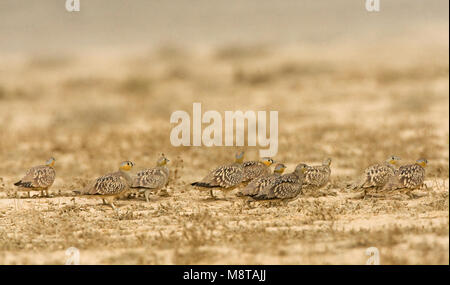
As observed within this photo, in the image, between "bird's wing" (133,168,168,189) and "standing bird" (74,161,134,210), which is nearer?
"standing bird" (74,161,134,210)

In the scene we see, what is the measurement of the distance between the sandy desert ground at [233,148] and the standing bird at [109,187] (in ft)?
0.74

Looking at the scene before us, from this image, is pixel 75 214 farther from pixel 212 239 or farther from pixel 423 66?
pixel 423 66

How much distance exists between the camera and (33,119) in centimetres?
2286

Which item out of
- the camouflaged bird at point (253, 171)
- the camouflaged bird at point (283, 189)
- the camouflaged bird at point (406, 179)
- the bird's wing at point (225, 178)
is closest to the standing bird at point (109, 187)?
the bird's wing at point (225, 178)

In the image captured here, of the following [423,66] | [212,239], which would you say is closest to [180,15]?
[423,66]

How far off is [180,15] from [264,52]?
22.7 m

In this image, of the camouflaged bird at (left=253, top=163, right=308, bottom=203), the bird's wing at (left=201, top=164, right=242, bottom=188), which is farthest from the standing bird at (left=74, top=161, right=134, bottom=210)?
the camouflaged bird at (left=253, top=163, right=308, bottom=203)

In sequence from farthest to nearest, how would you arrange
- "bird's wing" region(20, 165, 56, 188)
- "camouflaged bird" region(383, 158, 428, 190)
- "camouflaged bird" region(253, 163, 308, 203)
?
"bird's wing" region(20, 165, 56, 188) < "camouflaged bird" region(383, 158, 428, 190) < "camouflaged bird" region(253, 163, 308, 203)

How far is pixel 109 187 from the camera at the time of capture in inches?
410

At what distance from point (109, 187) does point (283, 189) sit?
249 cm

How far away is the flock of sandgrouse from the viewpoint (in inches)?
400

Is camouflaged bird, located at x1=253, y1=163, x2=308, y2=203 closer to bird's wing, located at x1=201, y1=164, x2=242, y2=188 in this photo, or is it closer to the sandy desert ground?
the sandy desert ground

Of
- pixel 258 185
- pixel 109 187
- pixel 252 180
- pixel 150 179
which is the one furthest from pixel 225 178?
pixel 109 187

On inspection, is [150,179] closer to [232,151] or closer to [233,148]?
[232,151]
